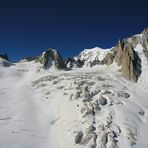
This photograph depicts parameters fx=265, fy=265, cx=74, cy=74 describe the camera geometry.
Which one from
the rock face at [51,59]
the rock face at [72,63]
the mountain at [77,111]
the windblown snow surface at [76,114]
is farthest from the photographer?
the rock face at [72,63]

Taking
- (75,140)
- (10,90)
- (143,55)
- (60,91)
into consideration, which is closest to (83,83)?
(60,91)

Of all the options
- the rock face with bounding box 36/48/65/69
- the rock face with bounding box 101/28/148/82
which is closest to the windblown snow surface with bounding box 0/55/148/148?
the rock face with bounding box 101/28/148/82

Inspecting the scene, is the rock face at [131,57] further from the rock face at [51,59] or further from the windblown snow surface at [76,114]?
the rock face at [51,59]

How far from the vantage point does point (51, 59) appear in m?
108

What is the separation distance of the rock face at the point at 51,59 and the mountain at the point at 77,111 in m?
24.5

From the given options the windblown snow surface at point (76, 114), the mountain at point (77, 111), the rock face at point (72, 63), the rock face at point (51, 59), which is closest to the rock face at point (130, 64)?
the mountain at point (77, 111)

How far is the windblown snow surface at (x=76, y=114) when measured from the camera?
40.8 meters

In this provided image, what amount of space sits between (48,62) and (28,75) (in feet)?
56.2

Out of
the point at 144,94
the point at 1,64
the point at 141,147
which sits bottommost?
the point at 141,147

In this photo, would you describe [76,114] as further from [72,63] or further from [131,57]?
[72,63]

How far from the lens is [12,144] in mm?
39562

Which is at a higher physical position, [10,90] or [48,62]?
A: [48,62]

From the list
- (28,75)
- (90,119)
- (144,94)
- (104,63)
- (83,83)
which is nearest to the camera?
(90,119)

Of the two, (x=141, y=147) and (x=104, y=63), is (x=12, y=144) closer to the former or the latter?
(x=141, y=147)
